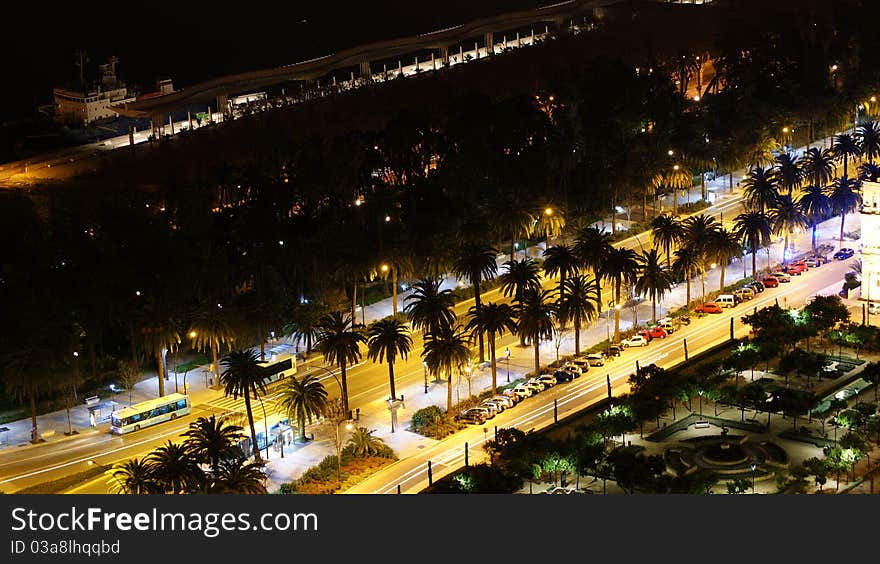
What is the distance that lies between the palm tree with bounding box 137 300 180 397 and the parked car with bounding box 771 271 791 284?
117 feet

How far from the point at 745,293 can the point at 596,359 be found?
536 inches

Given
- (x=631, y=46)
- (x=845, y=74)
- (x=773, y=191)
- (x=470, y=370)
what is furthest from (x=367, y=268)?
(x=631, y=46)

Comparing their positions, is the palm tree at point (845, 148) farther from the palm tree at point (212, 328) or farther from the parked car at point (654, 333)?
the palm tree at point (212, 328)

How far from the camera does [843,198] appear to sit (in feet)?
303

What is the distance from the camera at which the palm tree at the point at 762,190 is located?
95688 mm

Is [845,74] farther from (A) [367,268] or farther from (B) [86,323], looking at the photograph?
(B) [86,323]

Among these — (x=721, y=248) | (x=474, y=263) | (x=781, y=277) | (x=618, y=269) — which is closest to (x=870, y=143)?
(x=781, y=277)

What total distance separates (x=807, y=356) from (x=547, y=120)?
41487 millimetres

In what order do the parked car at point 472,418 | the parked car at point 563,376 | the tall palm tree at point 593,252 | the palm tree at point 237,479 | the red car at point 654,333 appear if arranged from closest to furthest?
1. the palm tree at point 237,479
2. the parked car at point 472,418
3. the parked car at point 563,376
4. the red car at point 654,333
5. the tall palm tree at point 593,252

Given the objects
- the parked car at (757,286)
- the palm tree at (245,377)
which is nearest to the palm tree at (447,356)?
the palm tree at (245,377)

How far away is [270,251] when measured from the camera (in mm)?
84062

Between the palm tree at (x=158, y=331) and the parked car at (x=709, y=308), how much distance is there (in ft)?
93.4

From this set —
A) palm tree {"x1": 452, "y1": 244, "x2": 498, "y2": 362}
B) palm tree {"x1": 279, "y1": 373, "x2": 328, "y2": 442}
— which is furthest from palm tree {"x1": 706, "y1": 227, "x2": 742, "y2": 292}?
palm tree {"x1": 279, "y1": 373, "x2": 328, "y2": 442}

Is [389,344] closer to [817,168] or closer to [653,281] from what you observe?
[653,281]
